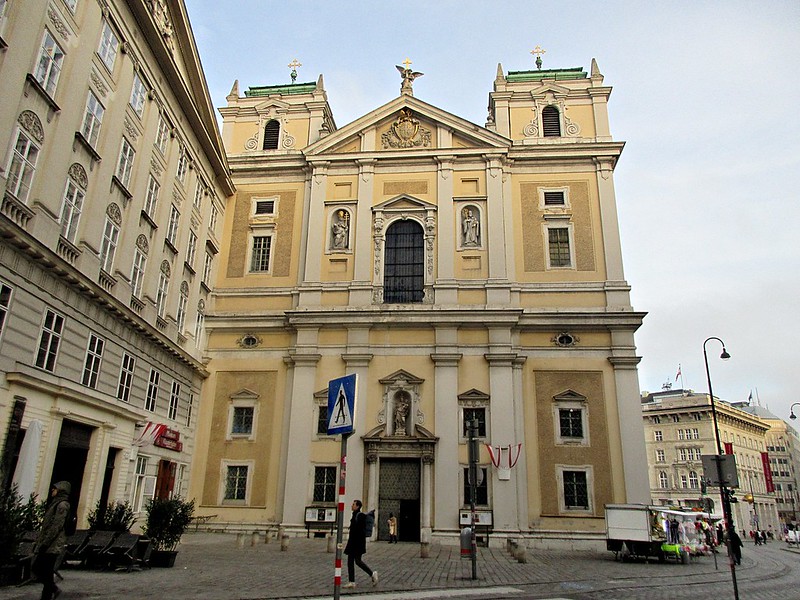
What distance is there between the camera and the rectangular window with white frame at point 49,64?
16484mm

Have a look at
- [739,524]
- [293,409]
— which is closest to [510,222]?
[293,409]

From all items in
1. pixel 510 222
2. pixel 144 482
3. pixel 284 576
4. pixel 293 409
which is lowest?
pixel 284 576

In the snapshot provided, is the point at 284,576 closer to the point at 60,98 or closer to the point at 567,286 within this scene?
the point at 60,98

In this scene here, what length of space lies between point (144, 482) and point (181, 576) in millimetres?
10847

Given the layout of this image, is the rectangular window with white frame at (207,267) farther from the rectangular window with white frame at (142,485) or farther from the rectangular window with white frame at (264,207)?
the rectangular window with white frame at (142,485)

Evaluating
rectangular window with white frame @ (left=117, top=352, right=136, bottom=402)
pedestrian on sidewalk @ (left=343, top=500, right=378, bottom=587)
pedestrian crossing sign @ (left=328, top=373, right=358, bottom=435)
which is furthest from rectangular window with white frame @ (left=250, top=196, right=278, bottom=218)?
pedestrian crossing sign @ (left=328, top=373, right=358, bottom=435)

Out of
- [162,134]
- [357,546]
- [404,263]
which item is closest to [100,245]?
[162,134]

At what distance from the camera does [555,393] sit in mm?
28625

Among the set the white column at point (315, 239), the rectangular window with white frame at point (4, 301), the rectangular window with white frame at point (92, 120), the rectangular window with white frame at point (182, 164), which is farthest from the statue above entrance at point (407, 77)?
the rectangular window with white frame at point (4, 301)

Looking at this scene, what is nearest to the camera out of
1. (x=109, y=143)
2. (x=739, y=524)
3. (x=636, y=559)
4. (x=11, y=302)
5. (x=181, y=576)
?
(x=181, y=576)

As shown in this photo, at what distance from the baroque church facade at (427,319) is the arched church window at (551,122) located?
116 mm

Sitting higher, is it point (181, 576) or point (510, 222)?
point (510, 222)

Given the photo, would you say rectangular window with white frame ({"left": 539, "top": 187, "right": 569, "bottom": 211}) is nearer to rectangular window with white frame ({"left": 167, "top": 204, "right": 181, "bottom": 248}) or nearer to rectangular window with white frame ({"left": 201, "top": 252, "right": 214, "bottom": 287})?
rectangular window with white frame ({"left": 201, "top": 252, "right": 214, "bottom": 287})

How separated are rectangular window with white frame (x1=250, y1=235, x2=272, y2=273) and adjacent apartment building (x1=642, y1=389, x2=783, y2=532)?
58.2 metres
